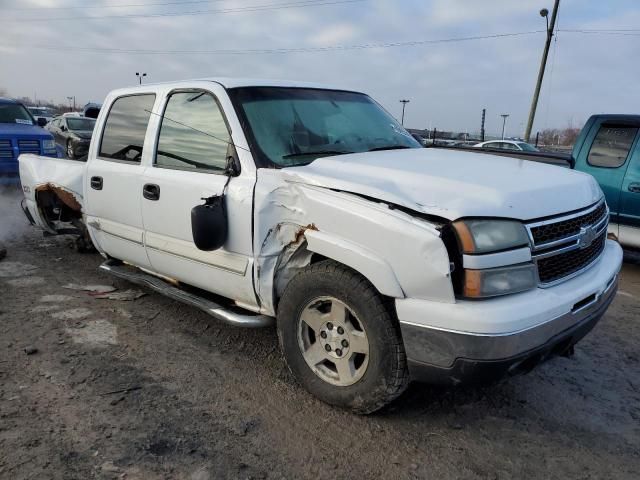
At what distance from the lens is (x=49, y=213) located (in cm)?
589

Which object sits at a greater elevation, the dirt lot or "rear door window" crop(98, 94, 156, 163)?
"rear door window" crop(98, 94, 156, 163)

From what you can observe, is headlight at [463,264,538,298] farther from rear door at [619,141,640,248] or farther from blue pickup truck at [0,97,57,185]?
blue pickup truck at [0,97,57,185]

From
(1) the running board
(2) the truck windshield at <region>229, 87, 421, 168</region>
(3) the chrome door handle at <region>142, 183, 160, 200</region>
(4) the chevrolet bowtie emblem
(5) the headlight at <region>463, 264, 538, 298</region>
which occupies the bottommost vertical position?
(1) the running board

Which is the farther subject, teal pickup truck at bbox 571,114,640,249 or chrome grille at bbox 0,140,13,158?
chrome grille at bbox 0,140,13,158

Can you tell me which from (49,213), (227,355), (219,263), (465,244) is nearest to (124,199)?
(219,263)

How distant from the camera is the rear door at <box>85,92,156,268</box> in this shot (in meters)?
4.01

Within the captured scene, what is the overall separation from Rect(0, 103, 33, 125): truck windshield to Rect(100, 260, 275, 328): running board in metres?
7.26

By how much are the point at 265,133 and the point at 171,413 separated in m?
1.77

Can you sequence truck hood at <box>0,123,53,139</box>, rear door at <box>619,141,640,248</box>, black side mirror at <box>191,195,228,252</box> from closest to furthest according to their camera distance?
black side mirror at <box>191,195,228,252</box>, rear door at <box>619,141,640,248</box>, truck hood at <box>0,123,53,139</box>

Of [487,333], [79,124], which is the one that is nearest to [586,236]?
[487,333]

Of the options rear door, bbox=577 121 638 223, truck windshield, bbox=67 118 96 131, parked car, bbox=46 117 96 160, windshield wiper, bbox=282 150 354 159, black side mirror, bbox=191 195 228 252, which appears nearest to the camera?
black side mirror, bbox=191 195 228 252

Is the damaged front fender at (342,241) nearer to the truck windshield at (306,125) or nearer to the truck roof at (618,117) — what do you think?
the truck windshield at (306,125)

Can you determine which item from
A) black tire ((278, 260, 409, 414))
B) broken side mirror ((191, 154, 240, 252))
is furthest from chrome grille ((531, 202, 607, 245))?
broken side mirror ((191, 154, 240, 252))

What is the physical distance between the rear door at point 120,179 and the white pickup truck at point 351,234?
0.8 inches
